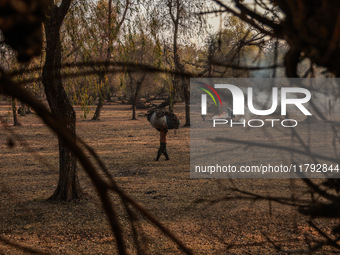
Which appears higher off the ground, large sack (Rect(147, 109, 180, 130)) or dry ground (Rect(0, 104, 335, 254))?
large sack (Rect(147, 109, 180, 130))

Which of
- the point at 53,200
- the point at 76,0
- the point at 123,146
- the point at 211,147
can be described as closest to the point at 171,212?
the point at 53,200

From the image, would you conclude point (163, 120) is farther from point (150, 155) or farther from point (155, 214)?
point (155, 214)

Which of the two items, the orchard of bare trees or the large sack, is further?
the large sack

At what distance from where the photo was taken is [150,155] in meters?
13.1

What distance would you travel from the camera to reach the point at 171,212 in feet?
23.3

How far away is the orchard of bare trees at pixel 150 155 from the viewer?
61 cm

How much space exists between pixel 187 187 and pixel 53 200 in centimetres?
294

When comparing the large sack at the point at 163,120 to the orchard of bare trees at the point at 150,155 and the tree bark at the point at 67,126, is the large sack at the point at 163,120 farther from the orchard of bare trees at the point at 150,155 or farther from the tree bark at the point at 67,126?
the tree bark at the point at 67,126

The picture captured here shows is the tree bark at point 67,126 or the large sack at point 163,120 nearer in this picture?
the tree bark at point 67,126

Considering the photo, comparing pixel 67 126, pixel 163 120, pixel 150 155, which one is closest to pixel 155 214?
pixel 67 126

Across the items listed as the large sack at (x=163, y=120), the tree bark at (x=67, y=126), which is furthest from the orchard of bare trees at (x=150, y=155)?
the large sack at (x=163, y=120)

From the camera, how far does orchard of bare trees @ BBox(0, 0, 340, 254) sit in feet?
2.00

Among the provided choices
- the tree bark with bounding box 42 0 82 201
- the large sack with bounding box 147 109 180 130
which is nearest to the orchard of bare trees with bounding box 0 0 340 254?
the tree bark with bounding box 42 0 82 201

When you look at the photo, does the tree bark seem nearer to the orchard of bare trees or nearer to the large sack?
the orchard of bare trees
